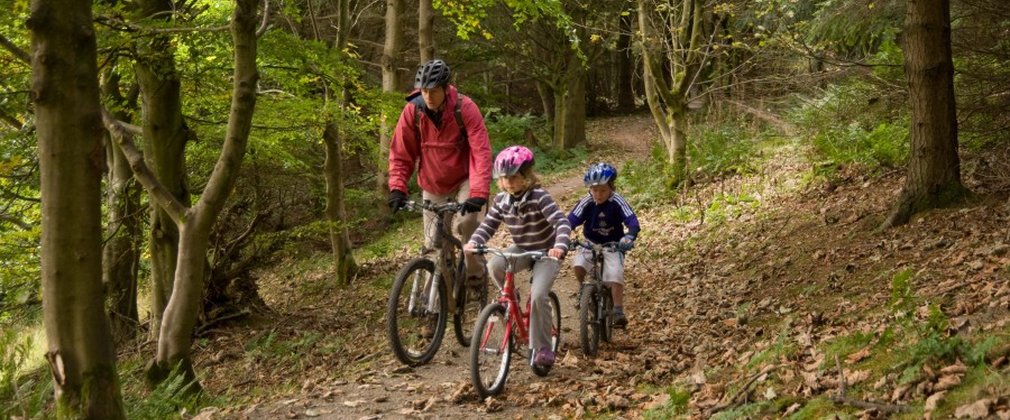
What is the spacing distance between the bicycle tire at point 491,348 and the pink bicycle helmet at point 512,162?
103 centimetres

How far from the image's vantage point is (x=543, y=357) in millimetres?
6629

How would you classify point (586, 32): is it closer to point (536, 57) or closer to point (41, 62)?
point (536, 57)

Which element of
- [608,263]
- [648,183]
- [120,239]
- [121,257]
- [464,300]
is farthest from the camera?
[648,183]

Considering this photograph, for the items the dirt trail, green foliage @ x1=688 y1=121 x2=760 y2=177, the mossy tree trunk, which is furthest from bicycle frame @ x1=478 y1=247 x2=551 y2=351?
green foliage @ x1=688 y1=121 x2=760 y2=177

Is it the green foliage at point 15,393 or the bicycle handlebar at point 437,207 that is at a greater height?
the bicycle handlebar at point 437,207

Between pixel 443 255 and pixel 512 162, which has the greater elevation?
pixel 512 162

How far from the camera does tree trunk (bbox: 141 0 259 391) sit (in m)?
6.67

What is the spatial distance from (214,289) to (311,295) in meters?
3.61

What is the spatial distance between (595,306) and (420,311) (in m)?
1.63

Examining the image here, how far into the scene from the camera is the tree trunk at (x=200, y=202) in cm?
667

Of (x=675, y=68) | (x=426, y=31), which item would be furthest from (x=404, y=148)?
(x=675, y=68)

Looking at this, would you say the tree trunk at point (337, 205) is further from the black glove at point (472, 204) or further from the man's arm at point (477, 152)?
the black glove at point (472, 204)

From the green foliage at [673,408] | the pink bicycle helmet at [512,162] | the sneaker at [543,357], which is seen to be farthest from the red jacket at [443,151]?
the green foliage at [673,408]

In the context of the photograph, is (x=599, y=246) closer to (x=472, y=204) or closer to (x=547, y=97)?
(x=472, y=204)
